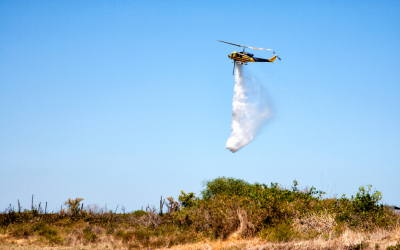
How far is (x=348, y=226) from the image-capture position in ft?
60.3

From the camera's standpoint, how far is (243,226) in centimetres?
2197

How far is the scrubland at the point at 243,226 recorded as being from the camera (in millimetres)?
17438

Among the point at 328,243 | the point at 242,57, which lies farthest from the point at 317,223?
the point at 242,57

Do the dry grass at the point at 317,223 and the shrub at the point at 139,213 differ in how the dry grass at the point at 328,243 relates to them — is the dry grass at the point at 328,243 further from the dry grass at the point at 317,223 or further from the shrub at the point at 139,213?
the shrub at the point at 139,213

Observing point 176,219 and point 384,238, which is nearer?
point 384,238

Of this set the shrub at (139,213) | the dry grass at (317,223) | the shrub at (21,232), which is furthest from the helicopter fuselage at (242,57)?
the shrub at (21,232)

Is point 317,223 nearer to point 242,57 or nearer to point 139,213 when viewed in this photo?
point 242,57

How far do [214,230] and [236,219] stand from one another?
2125mm

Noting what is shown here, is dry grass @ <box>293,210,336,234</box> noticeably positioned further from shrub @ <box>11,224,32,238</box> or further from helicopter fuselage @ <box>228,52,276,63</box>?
shrub @ <box>11,224,32,238</box>

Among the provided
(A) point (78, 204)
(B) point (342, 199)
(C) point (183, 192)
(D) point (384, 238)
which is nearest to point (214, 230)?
(B) point (342, 199)

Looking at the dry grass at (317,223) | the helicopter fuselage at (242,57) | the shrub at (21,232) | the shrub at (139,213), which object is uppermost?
the helicopter fuselage at (242,57)

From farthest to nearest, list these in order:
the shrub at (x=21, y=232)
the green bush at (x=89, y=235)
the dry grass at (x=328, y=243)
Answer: the shrub at (x=21, y=232)
the green bush at (x=89, y=235)
the dry grass at (x=328, y=243)

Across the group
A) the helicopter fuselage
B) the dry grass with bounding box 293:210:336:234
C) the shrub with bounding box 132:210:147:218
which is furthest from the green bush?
the helicopter fuselage

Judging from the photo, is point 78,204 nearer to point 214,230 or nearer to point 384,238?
point 214,230
